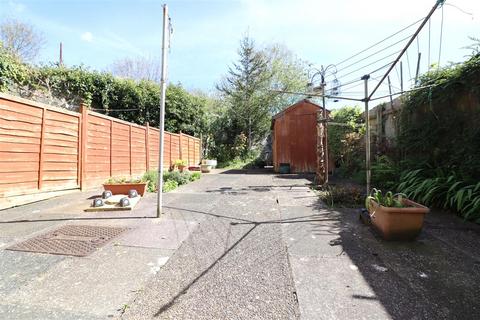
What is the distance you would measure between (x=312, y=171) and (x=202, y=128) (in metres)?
8.52

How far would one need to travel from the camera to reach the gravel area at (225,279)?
1795 mm

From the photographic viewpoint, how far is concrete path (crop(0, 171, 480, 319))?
181 cm

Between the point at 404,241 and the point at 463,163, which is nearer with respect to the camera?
the point at 404,241

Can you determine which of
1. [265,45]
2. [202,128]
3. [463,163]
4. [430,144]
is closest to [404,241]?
[463,163]

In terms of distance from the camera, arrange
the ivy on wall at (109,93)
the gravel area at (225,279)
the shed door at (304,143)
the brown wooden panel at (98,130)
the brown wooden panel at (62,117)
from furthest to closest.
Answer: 1. the shed door at (304,143)
2. the ivy on wall at (109,93)
3. the brown wooden panel at (98,130)
4. the brown wooden panel at (62,117)
5. the gravel area at (225,279)

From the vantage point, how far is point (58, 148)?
5.66m

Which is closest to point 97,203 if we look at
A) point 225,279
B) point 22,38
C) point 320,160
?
point 225,279

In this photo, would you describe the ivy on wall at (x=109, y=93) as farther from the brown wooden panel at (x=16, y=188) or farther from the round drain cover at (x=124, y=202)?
the round drain cover at (x=124, y=202)

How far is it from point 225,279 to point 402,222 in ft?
7.54

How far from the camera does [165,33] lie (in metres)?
4.19

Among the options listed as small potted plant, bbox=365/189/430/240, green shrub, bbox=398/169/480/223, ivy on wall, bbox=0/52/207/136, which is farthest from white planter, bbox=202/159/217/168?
small potted plant, bbox=365/189/430/240

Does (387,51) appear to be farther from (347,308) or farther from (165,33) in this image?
(347,308)

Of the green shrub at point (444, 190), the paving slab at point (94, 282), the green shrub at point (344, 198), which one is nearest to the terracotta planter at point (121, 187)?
the paving slab at point (94, 282)

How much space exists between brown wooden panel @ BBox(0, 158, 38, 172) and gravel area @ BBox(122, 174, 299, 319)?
369 cm
